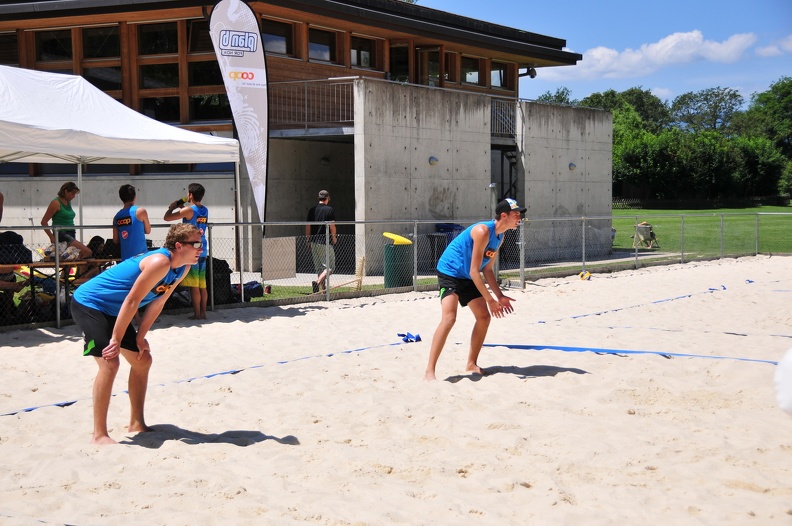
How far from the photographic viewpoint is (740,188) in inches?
2488

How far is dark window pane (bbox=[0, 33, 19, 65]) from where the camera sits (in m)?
21.6

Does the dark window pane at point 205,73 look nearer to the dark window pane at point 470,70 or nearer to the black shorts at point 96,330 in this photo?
the dark window pane at point 470,70

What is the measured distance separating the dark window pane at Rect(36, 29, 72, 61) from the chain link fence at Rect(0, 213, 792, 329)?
14.6ft

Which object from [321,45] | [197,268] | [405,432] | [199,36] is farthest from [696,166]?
[405,432]

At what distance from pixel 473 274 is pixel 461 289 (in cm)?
35

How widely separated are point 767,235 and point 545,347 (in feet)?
84.5

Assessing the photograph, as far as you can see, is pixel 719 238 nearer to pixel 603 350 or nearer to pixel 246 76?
pixel 246 76

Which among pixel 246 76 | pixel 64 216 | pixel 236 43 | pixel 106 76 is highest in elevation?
pixel 106 76

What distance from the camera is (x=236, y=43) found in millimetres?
16406

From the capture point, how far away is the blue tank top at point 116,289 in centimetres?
600

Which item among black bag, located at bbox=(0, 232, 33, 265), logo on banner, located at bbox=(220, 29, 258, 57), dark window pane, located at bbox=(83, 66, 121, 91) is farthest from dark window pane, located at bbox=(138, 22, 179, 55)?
black bag, located at bbox=(0, 232, 33, 265)

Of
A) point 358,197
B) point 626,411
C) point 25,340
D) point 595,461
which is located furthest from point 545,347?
point 358,197

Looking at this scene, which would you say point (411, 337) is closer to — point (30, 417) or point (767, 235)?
point (30, 417)

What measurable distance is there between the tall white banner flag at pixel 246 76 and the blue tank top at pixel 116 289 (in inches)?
423
